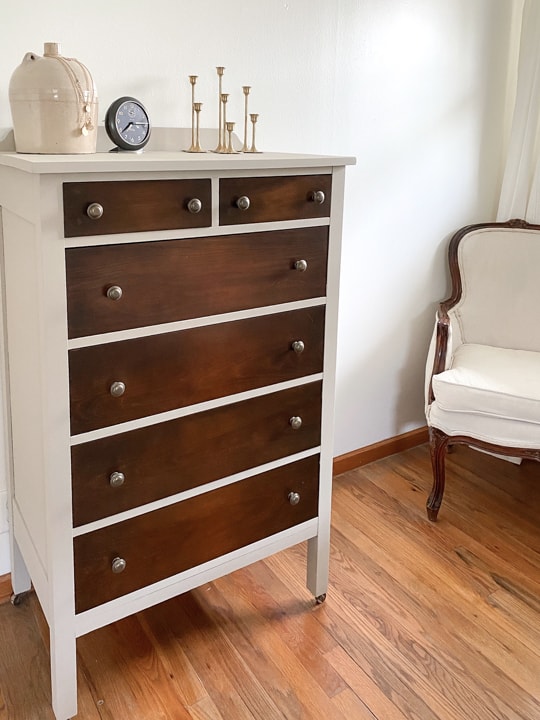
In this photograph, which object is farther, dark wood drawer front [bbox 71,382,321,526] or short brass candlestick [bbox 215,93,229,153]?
short brass candlestick [bbox 215,93,229,153]

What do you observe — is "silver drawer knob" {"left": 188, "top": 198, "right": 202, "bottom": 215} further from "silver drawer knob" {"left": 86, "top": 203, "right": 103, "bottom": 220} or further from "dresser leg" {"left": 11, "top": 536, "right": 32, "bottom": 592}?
"dresser leg" {"left": 11, "top": 536, "right": 32, "bottom": 592}

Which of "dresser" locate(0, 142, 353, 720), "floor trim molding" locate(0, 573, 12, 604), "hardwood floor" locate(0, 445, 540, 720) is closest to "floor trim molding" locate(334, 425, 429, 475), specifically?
"hardwood floor" locate(0, 445, 540, 720)

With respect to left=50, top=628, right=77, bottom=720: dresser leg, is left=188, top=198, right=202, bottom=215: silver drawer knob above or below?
above

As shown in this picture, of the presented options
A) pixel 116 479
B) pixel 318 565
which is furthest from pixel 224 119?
pixel 318 565

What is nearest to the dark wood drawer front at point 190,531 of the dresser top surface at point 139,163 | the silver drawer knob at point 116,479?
the silver drawer knob at point 116,479

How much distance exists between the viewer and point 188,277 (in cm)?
144

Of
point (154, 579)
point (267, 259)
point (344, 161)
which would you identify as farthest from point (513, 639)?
point (344, 161)

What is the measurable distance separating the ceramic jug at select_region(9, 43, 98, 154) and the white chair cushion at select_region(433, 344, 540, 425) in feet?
4.50

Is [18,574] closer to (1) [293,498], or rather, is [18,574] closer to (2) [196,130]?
(1) [293,498]

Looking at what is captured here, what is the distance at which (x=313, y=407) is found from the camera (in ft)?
5.81

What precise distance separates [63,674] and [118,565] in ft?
0.85

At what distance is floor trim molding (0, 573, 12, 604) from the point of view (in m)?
1.90

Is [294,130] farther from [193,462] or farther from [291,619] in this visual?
[291,619]

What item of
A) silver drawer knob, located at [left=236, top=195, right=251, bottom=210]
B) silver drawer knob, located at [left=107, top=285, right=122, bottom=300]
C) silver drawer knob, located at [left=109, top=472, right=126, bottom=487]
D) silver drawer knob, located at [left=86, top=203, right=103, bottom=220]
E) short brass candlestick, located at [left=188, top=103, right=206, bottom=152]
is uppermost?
short brass candlestick, located at [left=188, top=103, right=206, bottom=152]
